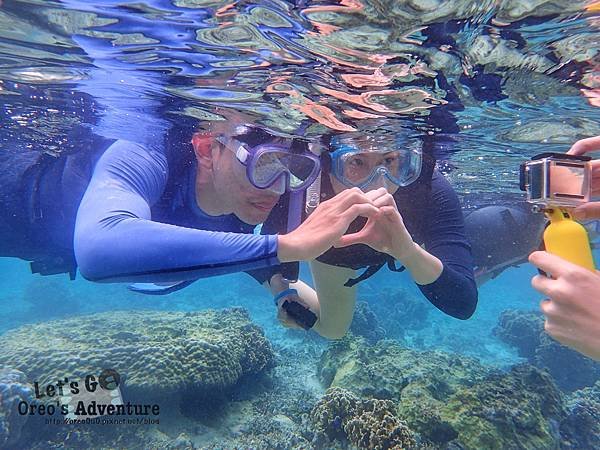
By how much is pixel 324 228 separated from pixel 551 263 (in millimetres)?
1546

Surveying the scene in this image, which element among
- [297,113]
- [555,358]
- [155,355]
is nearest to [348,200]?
[297,113]

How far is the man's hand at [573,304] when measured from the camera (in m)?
1.78

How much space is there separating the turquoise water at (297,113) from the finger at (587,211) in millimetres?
2750

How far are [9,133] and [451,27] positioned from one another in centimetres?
1222

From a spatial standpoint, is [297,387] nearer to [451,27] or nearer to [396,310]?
[451,27]

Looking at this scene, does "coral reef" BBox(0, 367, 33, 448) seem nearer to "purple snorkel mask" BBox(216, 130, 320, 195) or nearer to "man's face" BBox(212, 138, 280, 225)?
"man's face" BBox(212, 138, 280, 225)

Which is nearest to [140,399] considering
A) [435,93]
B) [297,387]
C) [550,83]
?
[297,387]

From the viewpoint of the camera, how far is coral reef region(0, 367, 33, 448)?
6.94 meters

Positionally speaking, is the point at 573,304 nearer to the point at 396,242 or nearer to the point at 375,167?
the point at 396,242

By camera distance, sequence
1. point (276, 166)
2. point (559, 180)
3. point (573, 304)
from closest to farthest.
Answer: point (573, 304) → point (559, 180) → point (276, 166)

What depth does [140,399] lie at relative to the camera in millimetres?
7941

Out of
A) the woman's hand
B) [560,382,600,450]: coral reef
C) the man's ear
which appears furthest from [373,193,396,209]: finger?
[560,382,600,450]: coral reef

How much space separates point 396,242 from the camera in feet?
12.6

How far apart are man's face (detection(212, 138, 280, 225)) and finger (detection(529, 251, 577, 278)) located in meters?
3.39
